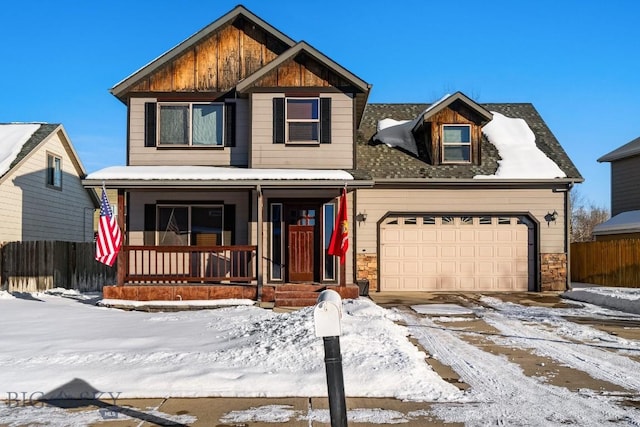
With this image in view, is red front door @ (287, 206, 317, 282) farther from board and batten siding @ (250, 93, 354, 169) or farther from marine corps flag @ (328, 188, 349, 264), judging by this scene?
marine corps flag @ (328, 188, 349, 264)

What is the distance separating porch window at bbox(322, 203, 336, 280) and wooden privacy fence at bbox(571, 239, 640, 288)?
10.9 m

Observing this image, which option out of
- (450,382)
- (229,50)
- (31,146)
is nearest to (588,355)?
(450,382)

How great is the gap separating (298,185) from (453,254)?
6.17m

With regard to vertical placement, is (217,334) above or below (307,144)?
below

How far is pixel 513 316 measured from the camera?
39.0ft

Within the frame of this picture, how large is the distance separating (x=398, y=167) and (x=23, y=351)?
39.4 ft

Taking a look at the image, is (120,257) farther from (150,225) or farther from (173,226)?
(173,226)

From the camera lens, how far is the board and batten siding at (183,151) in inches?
607

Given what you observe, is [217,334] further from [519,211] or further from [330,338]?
[519,211]

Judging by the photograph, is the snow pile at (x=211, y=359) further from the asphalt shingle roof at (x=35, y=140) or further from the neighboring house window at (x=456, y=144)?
the asphalt shingle roof at (x=35, y=140)

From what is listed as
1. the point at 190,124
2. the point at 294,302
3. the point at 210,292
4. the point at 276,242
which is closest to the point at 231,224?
the point at 276,242

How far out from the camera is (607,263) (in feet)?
65.5

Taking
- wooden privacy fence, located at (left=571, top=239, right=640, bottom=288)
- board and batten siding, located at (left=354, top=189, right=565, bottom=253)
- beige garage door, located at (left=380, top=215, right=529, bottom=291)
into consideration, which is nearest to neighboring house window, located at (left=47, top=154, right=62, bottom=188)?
board and batten siding, located at (left=354, top=189, right=565, bottom=253)

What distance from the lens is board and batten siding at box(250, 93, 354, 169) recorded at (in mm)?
15031
